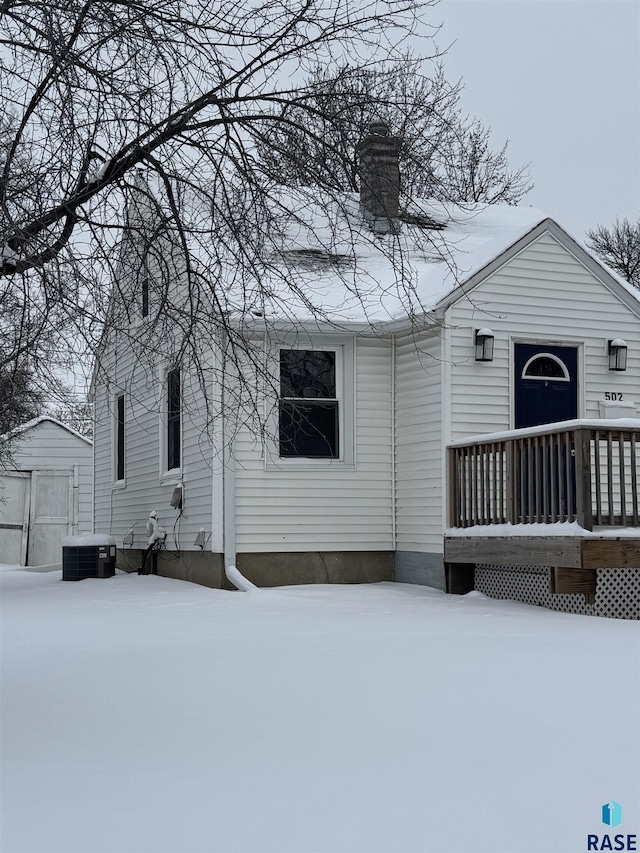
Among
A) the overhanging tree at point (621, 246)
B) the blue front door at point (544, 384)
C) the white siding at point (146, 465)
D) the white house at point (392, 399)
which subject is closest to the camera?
the white house at point (392, 399)

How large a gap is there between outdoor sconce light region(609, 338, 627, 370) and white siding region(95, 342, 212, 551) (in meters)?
4.97

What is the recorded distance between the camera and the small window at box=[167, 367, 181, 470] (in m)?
14.2

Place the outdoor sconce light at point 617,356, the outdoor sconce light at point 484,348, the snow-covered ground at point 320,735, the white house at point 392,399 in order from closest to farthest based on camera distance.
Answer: the snow-covered ground at point 320,735, the outdoor sconce light at point 484,348, the white house at point 392,399, the outdoor sconce light at point 617,356

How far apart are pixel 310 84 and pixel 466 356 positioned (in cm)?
615

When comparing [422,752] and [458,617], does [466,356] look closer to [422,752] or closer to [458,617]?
[458,617]

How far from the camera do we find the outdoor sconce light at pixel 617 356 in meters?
12.7

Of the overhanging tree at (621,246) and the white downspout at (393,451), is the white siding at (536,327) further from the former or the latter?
the overhanging tree at (621,246)

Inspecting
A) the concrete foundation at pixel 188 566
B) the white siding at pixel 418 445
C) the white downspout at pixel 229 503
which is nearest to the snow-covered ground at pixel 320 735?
the white downspout at pixel 229 503

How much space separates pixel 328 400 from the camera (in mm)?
12688

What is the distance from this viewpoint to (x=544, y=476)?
10.2 metres

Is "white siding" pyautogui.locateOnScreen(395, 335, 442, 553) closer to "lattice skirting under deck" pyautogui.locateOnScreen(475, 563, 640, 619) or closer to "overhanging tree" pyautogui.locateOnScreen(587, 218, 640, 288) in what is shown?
"lattice skirting under deck" pyautogui.locateOnScreen(475, 563, 640, 619)

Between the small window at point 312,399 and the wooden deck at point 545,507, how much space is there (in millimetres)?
1665

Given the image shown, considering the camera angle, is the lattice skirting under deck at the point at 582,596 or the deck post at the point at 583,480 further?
the lattice skirting under deck at the point at 582,596

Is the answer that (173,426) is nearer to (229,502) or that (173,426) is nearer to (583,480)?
(229,502)
